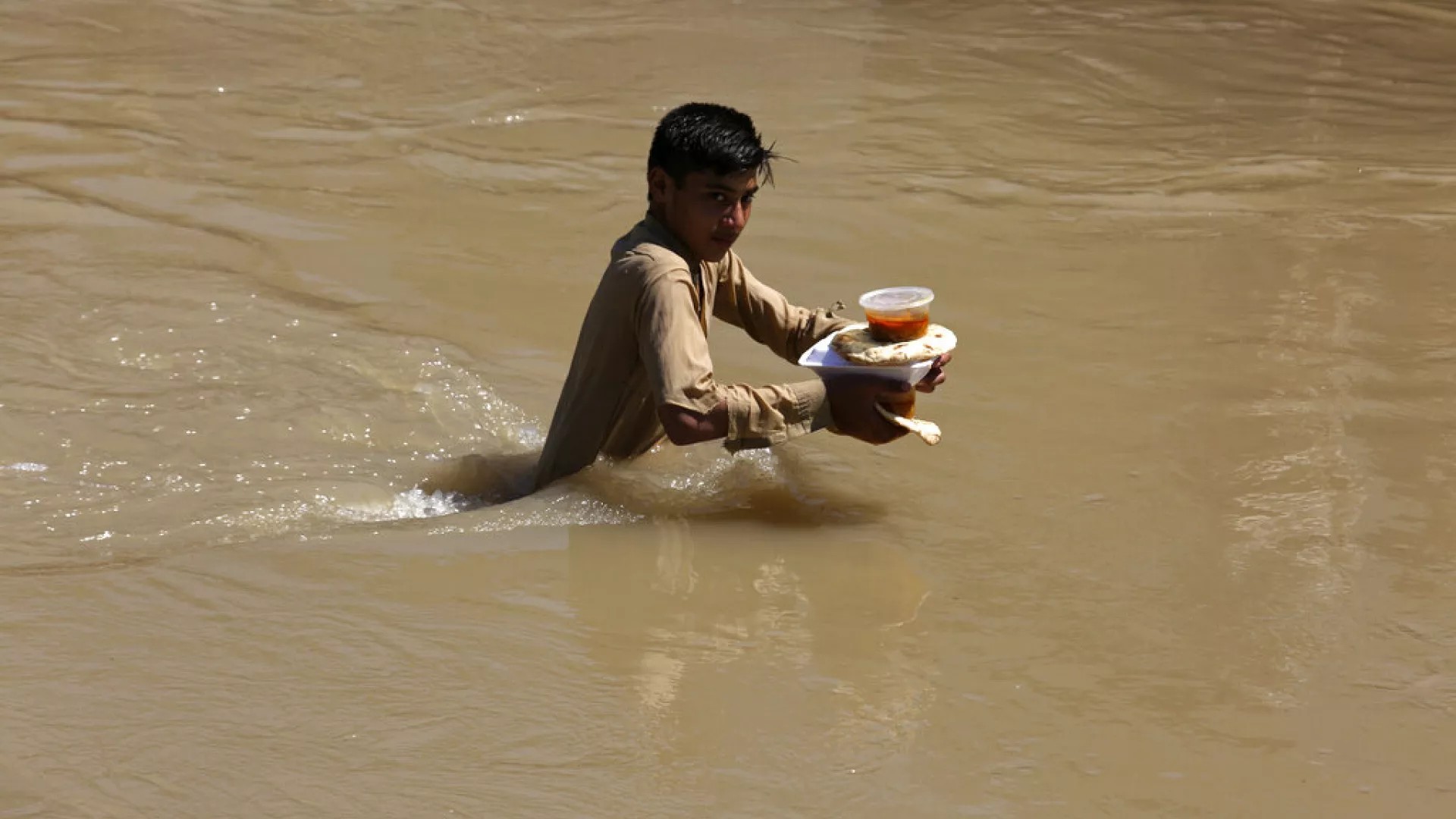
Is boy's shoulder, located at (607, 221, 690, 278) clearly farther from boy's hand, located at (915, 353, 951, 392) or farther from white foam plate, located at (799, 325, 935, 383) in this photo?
boy's hand, located at (915, 353, 951, 392)

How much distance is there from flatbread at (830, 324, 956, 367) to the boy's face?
1.15 ft

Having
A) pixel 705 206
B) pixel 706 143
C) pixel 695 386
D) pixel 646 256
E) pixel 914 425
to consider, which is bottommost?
pixel 914 425

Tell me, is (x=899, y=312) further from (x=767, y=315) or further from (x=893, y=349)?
(x=767, y=315)

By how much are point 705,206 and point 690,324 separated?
10.7 inches

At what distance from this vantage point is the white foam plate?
3580mm

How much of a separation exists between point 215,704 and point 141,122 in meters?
5.32

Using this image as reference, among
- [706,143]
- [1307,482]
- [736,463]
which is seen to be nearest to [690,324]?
[706,143]

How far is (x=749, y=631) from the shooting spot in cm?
346

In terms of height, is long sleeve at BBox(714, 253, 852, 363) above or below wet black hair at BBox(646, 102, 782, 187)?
below

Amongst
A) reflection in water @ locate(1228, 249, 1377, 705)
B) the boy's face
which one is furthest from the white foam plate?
reflection in water @ locate(1228, 249, 1377, 705)

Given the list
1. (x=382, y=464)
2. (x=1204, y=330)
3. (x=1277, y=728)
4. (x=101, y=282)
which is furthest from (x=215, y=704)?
(x=1204, y=330)

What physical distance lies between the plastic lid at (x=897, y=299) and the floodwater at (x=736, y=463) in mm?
615

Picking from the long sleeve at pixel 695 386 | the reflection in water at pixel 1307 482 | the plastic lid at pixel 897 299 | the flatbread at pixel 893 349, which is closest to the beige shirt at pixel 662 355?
the long sleeve at pixel 695 386

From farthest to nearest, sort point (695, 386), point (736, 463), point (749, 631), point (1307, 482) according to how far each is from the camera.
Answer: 1. point (736, 463)
2. point (1307, 482)
3. point (695, 386)
4. point (749, 631)
